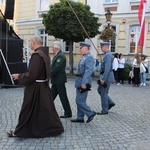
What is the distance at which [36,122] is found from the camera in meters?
5.45

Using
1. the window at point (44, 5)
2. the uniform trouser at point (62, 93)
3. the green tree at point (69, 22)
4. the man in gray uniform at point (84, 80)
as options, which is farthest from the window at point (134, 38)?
the man in gray uniform at point (84, 80)

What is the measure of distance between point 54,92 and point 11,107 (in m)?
1.62

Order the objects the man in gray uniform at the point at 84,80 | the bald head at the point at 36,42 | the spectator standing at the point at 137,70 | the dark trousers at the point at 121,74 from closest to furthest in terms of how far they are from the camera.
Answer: the bald head at the point at 36,42 → the man in gray uniform at the point at 84,80 → the spectator standing at the point at 137,70 → the dark trousers at the point at 121,74

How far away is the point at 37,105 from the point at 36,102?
0.06 metres

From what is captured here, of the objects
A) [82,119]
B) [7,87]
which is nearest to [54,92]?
[82,119]

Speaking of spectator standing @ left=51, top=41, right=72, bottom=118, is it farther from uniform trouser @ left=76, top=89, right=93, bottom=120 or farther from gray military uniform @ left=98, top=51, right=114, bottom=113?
gray military uniform @ left=98, top=51, right=114, bottom=113

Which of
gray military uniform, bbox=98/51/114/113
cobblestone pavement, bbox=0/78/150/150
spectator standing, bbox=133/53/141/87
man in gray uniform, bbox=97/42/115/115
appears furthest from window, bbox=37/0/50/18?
gray military uniform, bbox=98/51/114/113

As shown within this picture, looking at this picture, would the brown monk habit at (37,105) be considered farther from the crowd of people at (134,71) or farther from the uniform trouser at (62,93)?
the crowd of people at (134,71)

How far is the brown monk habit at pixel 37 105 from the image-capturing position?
212 inches

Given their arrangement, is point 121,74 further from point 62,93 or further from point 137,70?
point 62,93

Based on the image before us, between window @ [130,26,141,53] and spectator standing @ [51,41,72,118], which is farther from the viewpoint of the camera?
window @ [130,26,141,53]

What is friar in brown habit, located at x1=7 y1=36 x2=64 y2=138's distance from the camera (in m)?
5.38

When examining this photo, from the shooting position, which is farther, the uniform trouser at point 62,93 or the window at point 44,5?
the window at point 44,5

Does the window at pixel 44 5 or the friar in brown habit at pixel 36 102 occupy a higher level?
the window at pixel 44 5
